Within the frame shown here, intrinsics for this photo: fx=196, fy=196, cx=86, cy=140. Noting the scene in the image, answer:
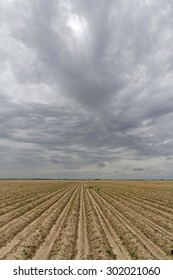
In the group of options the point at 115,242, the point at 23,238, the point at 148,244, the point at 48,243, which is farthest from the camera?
the point at 23,238

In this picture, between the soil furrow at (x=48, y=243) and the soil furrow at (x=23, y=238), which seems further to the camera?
the soil furrow at (x=23, y=238)

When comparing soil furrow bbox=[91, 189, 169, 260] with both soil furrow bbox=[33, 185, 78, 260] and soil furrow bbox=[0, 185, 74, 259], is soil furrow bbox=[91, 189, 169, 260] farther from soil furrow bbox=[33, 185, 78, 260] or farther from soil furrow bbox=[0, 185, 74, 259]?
soil furrow bbox=[0, 185, 74, 259]

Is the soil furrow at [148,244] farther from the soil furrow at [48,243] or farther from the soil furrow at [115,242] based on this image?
the soil furrow at [48,243]

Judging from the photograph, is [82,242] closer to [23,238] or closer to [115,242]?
[115,242]

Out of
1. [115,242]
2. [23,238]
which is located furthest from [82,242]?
[23,238]

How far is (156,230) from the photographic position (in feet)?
37.9

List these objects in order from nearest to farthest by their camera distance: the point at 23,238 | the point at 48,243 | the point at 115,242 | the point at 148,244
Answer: the point at 148,244
the point at 48,243
the point at 115,242
the point at 23,238

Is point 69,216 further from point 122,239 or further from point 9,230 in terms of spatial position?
point 122,239

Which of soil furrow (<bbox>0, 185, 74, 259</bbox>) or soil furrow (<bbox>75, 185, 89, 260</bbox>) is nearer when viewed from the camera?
soil furrow (<bbox>75, 185, 89, 260</bbox>)

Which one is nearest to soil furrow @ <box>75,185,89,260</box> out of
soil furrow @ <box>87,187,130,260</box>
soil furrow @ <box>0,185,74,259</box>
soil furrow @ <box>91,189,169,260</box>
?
soil furrow @ <box>87,187,130,260</box>

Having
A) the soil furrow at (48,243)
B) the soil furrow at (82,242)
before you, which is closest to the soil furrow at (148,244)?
the soil furrow at (82,242)

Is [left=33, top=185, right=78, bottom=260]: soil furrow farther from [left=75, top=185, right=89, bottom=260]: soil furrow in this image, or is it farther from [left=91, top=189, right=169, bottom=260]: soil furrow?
[left=91, top=189, right=169, bottom=260]: soil furrow
